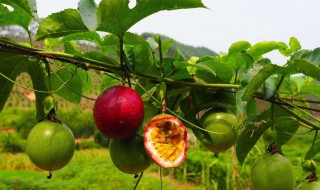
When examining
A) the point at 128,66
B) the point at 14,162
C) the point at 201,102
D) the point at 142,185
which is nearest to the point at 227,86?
the point at 201,102

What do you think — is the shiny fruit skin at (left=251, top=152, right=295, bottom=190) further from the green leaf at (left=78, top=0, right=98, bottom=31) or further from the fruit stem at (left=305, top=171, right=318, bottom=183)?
the green leaf at (left=78, top=0, right=98, bottom=31)

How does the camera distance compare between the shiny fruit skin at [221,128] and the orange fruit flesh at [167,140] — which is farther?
the shiny fruit skin at [221,128]

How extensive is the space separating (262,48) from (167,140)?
0.36 m

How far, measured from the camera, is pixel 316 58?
2.34ft

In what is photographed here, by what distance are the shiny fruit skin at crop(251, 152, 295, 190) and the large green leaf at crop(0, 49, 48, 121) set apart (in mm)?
433

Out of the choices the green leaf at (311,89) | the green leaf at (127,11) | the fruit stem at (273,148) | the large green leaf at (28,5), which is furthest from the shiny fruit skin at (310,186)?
the large green leaf at (28,5)

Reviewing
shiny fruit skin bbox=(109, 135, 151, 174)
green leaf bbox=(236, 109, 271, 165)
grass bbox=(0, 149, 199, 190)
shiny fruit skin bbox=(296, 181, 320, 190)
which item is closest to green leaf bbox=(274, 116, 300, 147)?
green leaf bbox=(236, 109, 271, 165)

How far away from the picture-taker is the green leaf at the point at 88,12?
55 centimetres

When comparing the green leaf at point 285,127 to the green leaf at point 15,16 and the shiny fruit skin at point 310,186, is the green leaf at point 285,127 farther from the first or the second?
the green leaf at point 15,16

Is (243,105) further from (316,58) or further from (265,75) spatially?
(316,58)

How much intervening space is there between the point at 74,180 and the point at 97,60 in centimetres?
624

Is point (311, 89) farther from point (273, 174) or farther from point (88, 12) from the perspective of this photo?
point (88, 12)

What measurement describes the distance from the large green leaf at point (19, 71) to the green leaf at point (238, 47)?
A: 0.40m

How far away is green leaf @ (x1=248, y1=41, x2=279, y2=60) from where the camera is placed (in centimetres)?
85
